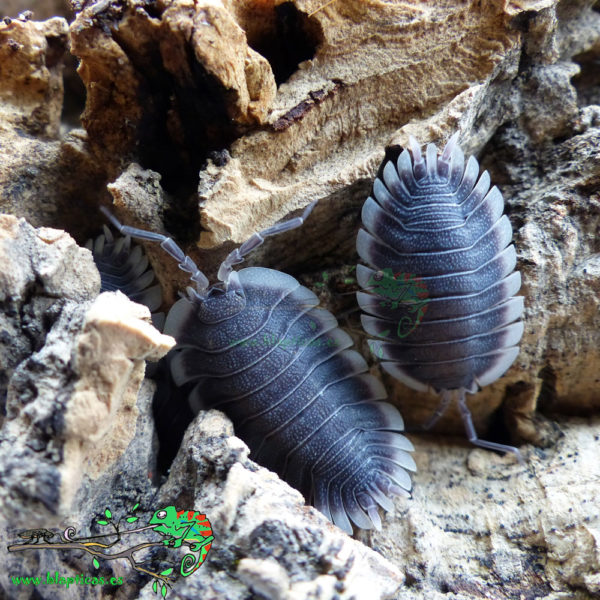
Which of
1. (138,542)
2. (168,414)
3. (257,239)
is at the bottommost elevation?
(138,542)

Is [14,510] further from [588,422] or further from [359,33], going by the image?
[588,422]

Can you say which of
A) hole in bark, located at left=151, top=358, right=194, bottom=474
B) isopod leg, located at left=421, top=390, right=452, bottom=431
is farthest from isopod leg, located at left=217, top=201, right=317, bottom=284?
isopod leg, located at left=421, top=390, right=452, bottom=431

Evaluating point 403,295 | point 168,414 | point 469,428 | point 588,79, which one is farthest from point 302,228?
point 588,79

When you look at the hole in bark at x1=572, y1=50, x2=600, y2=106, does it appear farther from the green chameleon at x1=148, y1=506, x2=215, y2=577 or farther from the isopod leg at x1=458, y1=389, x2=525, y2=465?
the green chameleon at x1=148, y1=506, x2=215, y2=577

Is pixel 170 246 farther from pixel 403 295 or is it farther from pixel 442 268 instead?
pixel 442 268

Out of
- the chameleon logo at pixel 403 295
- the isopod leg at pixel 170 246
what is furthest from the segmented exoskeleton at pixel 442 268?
the isopod leg at pixel 170 246

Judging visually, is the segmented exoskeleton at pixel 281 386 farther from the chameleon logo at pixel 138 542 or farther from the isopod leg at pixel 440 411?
the chameleon logo at pixel 138 542
